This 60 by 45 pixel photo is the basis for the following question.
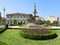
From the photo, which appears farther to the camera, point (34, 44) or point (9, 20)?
point (9, 20)

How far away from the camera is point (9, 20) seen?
73312 mm

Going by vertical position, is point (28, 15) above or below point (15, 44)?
above

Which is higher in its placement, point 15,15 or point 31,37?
point 15,15

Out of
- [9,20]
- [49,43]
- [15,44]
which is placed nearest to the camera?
[15,44]

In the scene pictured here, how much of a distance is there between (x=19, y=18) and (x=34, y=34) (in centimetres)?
5782

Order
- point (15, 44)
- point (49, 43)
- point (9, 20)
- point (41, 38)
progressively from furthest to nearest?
point (9, 20) < point (41, 38) < point (49, 43) < point (15, 44)

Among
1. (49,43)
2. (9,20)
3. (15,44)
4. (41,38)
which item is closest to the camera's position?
(15,44)

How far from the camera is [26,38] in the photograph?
1717cm

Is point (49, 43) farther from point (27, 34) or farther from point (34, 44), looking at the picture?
point (27, 34)

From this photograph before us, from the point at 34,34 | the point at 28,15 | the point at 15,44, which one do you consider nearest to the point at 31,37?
the point at 34,34

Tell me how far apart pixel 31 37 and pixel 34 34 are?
1.92 feet

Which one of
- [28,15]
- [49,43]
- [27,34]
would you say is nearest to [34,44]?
[49,43]

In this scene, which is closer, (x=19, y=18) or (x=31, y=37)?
(x=31, y=37)

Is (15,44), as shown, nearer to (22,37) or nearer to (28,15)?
(22,37)
